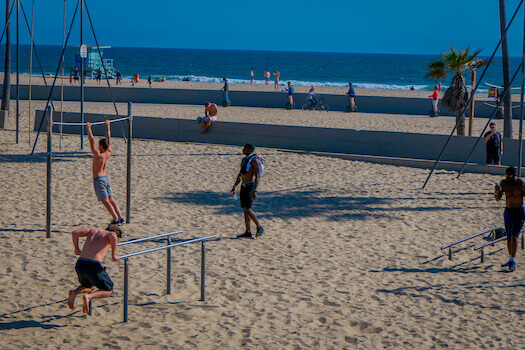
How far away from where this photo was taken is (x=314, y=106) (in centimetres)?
3145

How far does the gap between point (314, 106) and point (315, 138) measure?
12.6 meters

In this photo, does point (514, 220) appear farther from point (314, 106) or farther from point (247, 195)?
point (314, 106)

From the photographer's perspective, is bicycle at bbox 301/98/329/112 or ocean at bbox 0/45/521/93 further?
ocean at bbox 0/45/521/93

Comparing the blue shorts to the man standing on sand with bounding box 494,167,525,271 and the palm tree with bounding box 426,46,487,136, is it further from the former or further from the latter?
the palm tree with bounding box 426,46,487,136

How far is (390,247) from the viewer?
→ 10.5 m

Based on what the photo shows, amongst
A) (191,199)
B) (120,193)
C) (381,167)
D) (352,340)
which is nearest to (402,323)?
(352,340)

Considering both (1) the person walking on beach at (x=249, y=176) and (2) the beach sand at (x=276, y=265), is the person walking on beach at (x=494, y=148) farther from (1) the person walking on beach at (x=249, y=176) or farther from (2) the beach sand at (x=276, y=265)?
(1) the person walking on beach at (x=249, y=176)

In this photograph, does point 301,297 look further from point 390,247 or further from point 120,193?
point 120,193

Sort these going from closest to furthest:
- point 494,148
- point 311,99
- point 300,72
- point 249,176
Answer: point 249,176
point 494,148
point 311,99
point 300,72

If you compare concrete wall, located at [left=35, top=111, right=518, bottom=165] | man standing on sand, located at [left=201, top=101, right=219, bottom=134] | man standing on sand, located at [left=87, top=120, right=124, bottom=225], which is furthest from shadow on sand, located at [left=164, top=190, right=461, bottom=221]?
man standing on sand, located at [left=201, top=101, right=219, bottom=134]

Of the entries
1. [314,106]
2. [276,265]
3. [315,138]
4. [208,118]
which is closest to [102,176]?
[276,265]

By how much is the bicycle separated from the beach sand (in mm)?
14780

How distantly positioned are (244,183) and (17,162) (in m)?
8.14

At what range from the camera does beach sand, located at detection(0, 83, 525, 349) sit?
22.9 feet
